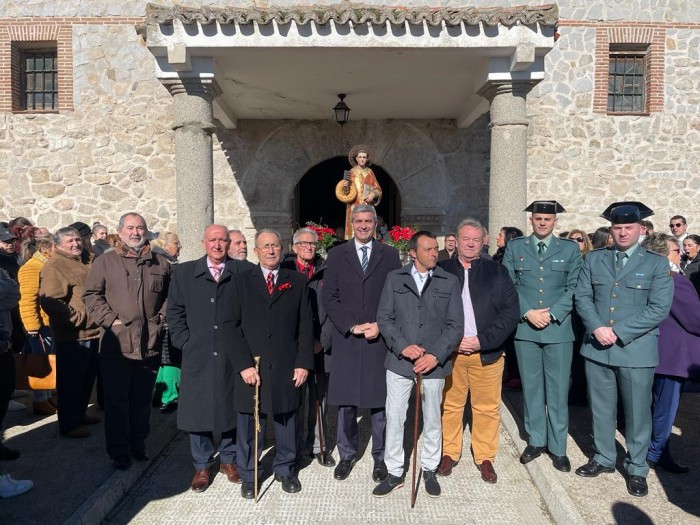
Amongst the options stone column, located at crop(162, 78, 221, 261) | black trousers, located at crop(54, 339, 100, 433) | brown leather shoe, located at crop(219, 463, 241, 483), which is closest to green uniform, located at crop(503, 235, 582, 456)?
brown leather shoe, located at crop(219, 463, 241, 483)

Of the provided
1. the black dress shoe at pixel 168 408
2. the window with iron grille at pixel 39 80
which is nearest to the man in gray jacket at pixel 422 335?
the black dress shoe at pixel 168 408

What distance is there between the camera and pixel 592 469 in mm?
4215

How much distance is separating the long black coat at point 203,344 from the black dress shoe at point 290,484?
1.80 feet

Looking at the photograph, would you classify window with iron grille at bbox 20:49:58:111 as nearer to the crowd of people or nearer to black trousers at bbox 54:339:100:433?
black trousers at bbox 54:339:100:433

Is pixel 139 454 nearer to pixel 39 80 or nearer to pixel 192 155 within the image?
pixel 192 155

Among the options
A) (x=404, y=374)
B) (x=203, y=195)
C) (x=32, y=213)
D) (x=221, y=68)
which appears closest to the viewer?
(x=404, y=374)

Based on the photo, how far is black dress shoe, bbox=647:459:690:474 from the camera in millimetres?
Result: 4309

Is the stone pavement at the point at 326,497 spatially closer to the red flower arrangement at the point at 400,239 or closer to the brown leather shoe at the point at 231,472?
the brown leather shoe at the point at 231,472

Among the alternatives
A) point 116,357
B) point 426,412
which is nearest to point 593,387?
point 426,412

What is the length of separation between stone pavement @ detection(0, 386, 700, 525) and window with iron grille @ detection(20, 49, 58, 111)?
728cm

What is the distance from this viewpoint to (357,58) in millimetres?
7148

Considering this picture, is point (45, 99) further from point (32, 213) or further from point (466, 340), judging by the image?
point (466, 340)

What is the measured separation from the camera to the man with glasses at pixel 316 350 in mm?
4543

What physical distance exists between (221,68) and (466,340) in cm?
506
